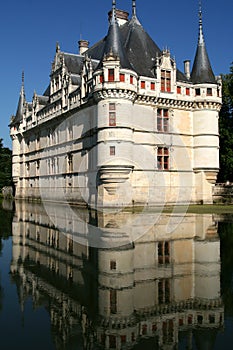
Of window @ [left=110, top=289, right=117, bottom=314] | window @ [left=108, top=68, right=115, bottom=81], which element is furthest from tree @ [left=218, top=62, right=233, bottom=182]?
window @ [left=110, top=289, right=117, bottom=314]

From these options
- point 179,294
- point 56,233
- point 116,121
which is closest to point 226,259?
point 179,294

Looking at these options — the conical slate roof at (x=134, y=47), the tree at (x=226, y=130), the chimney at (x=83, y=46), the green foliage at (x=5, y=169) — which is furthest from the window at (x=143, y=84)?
the green foliage at (x=5, y=169)

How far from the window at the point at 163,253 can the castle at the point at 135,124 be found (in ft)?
49.6

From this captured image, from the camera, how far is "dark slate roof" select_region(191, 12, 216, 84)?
3166 cm

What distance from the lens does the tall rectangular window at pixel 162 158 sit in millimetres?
30203

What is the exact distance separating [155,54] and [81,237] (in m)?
22.7

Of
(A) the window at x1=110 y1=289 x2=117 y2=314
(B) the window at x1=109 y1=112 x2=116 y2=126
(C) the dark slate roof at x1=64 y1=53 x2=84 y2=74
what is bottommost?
(A) the window at x1=110 y1=289 x2=117 y2=314

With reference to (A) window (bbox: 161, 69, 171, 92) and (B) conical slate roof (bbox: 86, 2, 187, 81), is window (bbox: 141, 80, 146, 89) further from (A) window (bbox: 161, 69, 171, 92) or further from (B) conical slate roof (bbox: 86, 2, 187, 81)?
(A) window (bbox: 161, 69, 171, 92)

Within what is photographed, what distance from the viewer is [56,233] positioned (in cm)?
1481

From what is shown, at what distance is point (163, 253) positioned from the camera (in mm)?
10586

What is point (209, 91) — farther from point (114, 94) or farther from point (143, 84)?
point (114, 94)

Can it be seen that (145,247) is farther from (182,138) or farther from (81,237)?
(182,138)

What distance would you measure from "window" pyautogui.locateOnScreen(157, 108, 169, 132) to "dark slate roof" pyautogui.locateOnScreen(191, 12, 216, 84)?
395 centimetres

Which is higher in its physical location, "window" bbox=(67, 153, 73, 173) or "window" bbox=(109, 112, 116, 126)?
"window" bbox=(109, 112, 116, 126)
